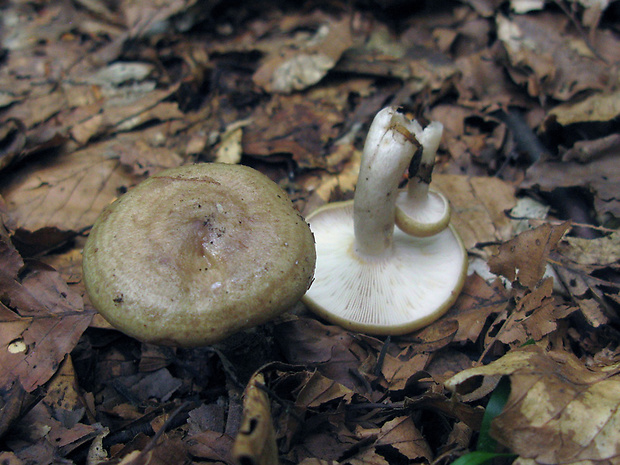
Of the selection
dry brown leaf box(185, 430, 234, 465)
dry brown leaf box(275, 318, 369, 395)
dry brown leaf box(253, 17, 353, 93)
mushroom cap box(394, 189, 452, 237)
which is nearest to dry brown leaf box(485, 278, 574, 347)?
mushroom cap box(394, 189, 452, 237)

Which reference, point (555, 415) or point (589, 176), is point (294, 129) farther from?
point (555, 415)

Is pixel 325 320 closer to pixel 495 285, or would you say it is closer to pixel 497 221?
pixel 495 285

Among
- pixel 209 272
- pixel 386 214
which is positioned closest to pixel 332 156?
pixel 386 214

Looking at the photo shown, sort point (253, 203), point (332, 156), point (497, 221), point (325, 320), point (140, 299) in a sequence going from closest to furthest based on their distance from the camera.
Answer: point (140, 299) → point (253, 203) → point (325, 320) → point (497, 221) → point (332, 156)

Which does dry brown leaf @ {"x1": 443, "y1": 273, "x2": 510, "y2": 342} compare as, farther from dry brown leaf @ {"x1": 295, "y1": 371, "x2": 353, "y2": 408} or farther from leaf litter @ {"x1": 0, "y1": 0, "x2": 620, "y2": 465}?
dry brown leaf @ {"x1": 295, "y1": 371, "x2": 353, "y2": 408}

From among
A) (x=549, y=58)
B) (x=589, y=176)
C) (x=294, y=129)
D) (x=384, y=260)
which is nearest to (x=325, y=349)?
(x=384, y=260)
